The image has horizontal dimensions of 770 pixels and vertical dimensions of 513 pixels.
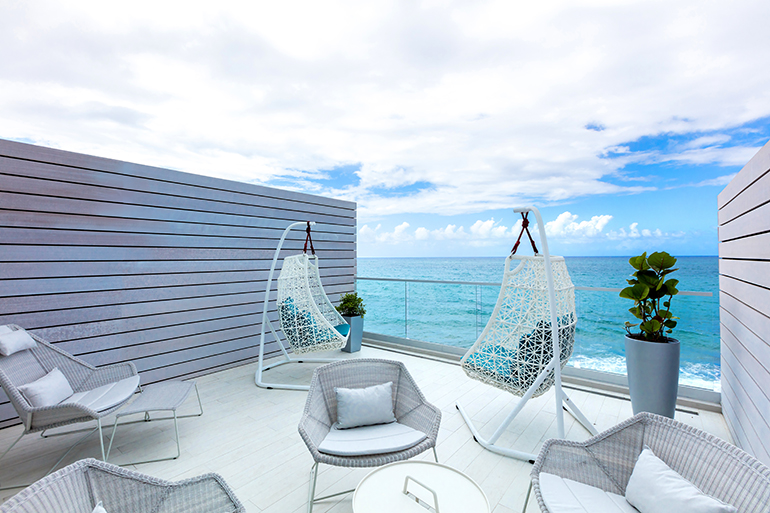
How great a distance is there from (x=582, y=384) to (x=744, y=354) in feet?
5.43

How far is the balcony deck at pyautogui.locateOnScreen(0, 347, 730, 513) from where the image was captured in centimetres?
209

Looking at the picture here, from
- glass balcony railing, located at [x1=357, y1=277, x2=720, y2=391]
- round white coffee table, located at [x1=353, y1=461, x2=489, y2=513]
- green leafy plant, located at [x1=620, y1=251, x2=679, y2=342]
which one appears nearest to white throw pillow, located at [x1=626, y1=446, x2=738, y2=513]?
round white coffee table, located at [x1=353, y1=461, x2=489, y2=513]

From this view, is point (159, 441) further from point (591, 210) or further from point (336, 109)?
point (591, 210)

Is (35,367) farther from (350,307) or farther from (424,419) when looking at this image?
(350,307)

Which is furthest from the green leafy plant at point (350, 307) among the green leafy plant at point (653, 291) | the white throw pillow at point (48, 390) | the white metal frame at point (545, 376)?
the green leafy plant at point (653, 291)

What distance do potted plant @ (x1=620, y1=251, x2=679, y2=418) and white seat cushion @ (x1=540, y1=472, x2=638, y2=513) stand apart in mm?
1489

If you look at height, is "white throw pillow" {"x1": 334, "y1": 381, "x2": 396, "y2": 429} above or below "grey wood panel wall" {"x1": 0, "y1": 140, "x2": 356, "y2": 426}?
below

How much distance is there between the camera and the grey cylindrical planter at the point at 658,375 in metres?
2.59

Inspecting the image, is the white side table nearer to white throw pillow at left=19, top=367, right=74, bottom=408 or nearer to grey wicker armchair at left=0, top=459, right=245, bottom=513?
white throw pillow at left=19, top=367, right=74, bottom=408

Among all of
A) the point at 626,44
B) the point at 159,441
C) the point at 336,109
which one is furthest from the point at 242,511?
the point at 626,44

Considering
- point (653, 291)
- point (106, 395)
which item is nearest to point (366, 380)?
point (106, 395)

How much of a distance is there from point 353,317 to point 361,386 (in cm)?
265

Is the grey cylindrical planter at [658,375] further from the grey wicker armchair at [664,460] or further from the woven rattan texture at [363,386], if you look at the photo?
the woven rattan texture at [363,386]

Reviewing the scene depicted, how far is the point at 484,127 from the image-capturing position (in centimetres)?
906
